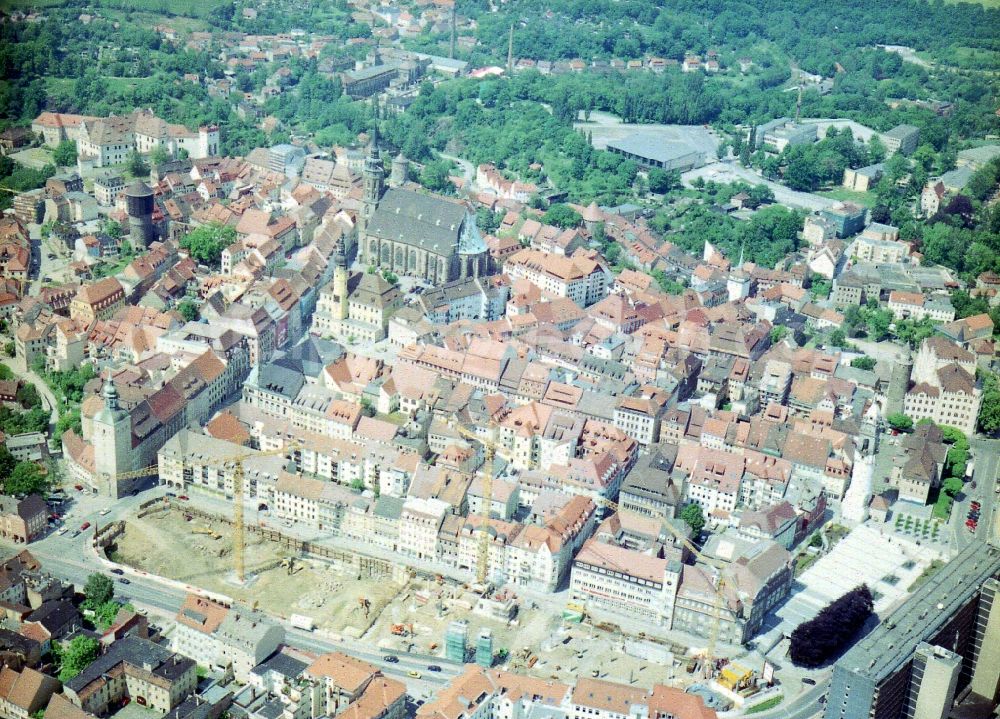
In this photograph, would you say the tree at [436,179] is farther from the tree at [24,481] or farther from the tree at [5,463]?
the tree at [24,481]

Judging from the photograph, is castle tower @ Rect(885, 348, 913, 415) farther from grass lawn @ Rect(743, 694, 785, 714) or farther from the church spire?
the church spire

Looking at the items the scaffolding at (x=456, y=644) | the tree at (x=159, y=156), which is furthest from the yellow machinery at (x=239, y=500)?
the tree at (x=159, y=156)

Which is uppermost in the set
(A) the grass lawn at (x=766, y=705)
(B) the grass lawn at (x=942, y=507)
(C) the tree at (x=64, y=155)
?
(C) the tree at (x=64, y=155)

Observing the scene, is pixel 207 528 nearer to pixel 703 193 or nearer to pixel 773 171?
pixel 703 193

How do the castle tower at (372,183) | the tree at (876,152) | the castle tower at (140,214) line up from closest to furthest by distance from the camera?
the castle tower at (140,214) < the castle tower at (372,183) < the tree at (876,152)

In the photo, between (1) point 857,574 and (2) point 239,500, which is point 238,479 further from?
(1) point 857,574
